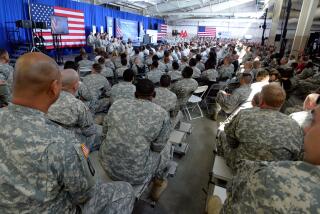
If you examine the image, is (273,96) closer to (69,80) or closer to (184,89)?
(69,80)

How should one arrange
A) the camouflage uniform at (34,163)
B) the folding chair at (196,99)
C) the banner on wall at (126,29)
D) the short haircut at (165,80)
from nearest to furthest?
the camouflage uniform at (34,163) < the short haircut at (165,80) < the folding chair at (196,99) < the banner on wall at (126,29)

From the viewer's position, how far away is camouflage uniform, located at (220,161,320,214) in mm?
810

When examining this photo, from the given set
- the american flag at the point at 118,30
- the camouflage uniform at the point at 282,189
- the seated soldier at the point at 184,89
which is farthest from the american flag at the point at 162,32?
the camouflage uniform at the point at 282,189

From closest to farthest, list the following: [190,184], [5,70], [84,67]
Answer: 1. [190,184]
2. [5,70]
3. [84,67]

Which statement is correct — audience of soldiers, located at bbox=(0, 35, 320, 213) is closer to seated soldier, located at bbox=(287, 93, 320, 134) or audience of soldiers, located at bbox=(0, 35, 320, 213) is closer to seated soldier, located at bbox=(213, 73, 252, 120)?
seated soldier, located at bbox=(287, 93, 320, 134)

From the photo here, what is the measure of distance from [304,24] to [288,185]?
10.00 meters

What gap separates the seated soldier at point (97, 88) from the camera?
3639 millimetres

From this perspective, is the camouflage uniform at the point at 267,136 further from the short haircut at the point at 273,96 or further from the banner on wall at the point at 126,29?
the banner on wall at the point at 126,29

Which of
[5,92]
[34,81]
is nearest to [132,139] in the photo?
[34,81]

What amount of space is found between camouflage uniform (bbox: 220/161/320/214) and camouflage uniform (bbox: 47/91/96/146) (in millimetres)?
1618

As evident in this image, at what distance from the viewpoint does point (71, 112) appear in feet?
6.64

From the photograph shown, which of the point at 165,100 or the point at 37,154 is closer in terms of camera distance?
the point at 37,154

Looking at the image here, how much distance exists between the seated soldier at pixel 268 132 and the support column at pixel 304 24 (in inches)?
343

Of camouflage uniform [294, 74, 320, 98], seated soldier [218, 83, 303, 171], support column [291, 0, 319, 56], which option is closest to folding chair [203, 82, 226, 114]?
camouflage uniform [294, 74, 320, 98]
